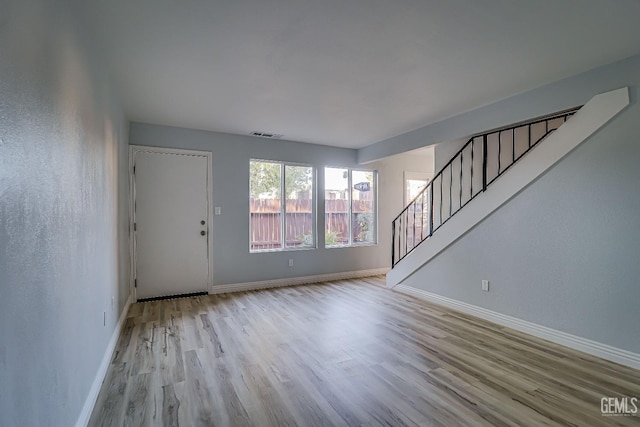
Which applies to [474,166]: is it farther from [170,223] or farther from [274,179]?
[170,223]

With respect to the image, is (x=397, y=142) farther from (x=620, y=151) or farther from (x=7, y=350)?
(x=7, y=350)

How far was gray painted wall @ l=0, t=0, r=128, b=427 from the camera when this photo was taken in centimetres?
98

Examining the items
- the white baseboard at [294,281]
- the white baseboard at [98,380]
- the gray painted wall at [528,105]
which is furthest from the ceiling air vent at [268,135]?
the white baseboard at [98,380]

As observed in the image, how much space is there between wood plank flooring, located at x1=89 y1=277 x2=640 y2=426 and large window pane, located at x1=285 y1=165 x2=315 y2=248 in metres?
1.91

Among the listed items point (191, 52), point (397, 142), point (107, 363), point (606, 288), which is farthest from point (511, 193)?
point (107, 363)

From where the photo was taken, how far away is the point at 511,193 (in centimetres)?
343

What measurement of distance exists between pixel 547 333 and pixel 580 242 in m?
0.97

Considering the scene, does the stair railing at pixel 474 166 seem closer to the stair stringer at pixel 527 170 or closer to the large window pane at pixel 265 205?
the stair stringer at pixel 527 170

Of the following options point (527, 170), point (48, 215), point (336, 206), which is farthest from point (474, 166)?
point (48, 215)

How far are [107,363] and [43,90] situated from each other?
2.20m

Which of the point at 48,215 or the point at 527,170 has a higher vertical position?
the point at 527,170

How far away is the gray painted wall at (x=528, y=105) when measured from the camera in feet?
8.72

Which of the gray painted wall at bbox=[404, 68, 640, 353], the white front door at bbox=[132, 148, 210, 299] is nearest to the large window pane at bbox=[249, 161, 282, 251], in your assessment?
the white front door at bbox=[132, 148, 210, 299]

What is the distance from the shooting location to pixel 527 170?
327 cm
